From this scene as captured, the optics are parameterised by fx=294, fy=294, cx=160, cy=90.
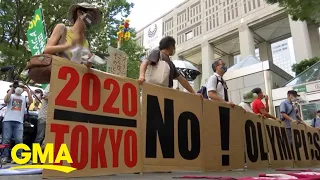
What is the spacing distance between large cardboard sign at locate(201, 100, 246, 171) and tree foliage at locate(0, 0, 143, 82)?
29.8 feet

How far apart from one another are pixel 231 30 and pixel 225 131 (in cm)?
3759

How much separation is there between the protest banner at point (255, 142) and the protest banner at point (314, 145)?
7.66 feet

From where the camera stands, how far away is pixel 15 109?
16.9 ft

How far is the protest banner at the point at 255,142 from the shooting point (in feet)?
14.2

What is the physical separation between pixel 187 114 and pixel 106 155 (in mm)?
1253

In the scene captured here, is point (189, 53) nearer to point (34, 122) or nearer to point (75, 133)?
point (34, 122)

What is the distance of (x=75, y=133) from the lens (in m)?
2.46

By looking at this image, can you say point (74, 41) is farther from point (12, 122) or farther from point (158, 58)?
point (12, 122)

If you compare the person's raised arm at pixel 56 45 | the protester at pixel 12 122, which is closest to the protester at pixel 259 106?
the person's raised arm at pixel 56 45

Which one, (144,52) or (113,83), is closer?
(113,83)

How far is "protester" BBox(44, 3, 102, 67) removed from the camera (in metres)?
2.69

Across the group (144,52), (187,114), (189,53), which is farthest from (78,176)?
(189,53)

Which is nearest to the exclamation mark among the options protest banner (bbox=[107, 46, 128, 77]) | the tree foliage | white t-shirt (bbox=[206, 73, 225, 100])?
white t-shirt (bbox=[206, 73, 225, 100])

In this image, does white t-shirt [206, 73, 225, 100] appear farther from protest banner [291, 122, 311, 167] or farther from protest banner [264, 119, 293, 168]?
protest banner [291, 122, 311, 167]
